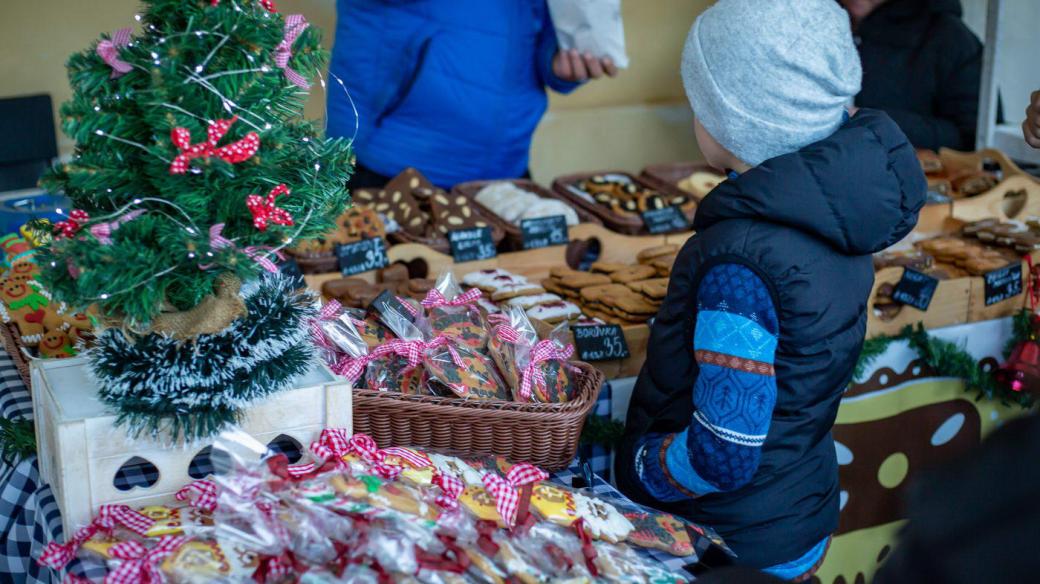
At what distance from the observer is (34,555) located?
1.79 metres

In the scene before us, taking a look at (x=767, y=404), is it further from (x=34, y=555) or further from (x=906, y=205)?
(x=34, y=555)

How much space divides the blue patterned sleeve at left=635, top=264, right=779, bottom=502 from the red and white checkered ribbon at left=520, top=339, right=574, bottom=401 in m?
0.30

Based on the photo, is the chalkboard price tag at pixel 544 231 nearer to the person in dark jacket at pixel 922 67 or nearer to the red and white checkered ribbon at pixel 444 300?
the red and white checkered ribbon at pixel 444 300

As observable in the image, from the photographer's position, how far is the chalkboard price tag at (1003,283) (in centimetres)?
290

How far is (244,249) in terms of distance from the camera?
58.2 inches

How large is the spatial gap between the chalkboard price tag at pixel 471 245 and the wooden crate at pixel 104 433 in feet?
4.25

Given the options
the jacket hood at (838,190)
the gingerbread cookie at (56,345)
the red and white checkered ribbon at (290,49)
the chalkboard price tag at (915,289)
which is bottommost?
the chalkboard price tag at (915,289)

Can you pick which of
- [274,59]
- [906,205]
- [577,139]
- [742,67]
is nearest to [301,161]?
[274,59]

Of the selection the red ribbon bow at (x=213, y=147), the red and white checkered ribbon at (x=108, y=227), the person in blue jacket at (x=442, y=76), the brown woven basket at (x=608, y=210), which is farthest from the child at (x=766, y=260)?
the person in blue jacket at (x=442, y=76)

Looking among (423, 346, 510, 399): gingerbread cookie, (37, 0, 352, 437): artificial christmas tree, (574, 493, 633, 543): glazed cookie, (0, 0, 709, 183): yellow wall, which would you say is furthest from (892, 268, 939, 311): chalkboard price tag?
(0, 0, 709, 183): yellow wall

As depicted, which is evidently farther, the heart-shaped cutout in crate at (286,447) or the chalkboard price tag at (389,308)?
the chalkboard price tag at (389,308)

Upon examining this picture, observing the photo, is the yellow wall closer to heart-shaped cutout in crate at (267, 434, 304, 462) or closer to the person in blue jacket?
the person in blue jacket

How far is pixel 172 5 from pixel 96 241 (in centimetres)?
34

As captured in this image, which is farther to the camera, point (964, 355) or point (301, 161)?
point (964, 355)
